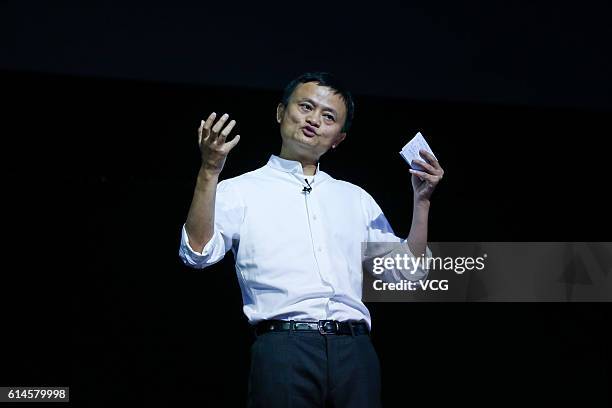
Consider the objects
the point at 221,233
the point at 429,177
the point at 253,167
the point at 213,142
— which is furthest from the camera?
the point at 253,167

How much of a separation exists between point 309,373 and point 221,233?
407 mm

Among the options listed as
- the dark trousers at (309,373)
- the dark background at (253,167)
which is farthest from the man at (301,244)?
the dark background at (253,167)

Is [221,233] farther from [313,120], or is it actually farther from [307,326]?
[313,120]

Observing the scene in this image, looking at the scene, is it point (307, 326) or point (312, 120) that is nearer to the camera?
point (307, 326)

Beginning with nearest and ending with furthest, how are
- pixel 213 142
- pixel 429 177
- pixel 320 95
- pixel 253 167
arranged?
pixel 213 142, pixel 429 177, pixel 320 95, pixel 253 167

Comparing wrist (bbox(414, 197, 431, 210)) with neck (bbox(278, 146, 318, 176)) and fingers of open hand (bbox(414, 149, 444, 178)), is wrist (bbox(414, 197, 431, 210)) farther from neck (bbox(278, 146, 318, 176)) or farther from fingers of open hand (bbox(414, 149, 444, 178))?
neck (bbox(278, 146, 318, 176))

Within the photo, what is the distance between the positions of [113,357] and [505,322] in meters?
1.58

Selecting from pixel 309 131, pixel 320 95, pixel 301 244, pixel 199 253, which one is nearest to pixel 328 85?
pixel 320 95

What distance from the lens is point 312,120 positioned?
6.24 ft

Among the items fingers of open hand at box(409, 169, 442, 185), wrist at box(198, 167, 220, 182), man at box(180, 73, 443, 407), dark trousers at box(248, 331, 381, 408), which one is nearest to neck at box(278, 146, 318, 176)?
man at box(180, 73, 443, 407)

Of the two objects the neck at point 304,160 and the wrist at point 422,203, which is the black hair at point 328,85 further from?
the wrist at point 422,203

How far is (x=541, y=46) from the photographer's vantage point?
293 centimetres

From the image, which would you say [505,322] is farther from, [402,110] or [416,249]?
[416,249]

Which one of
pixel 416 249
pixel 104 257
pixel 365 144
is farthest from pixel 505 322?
pixel 104 257
